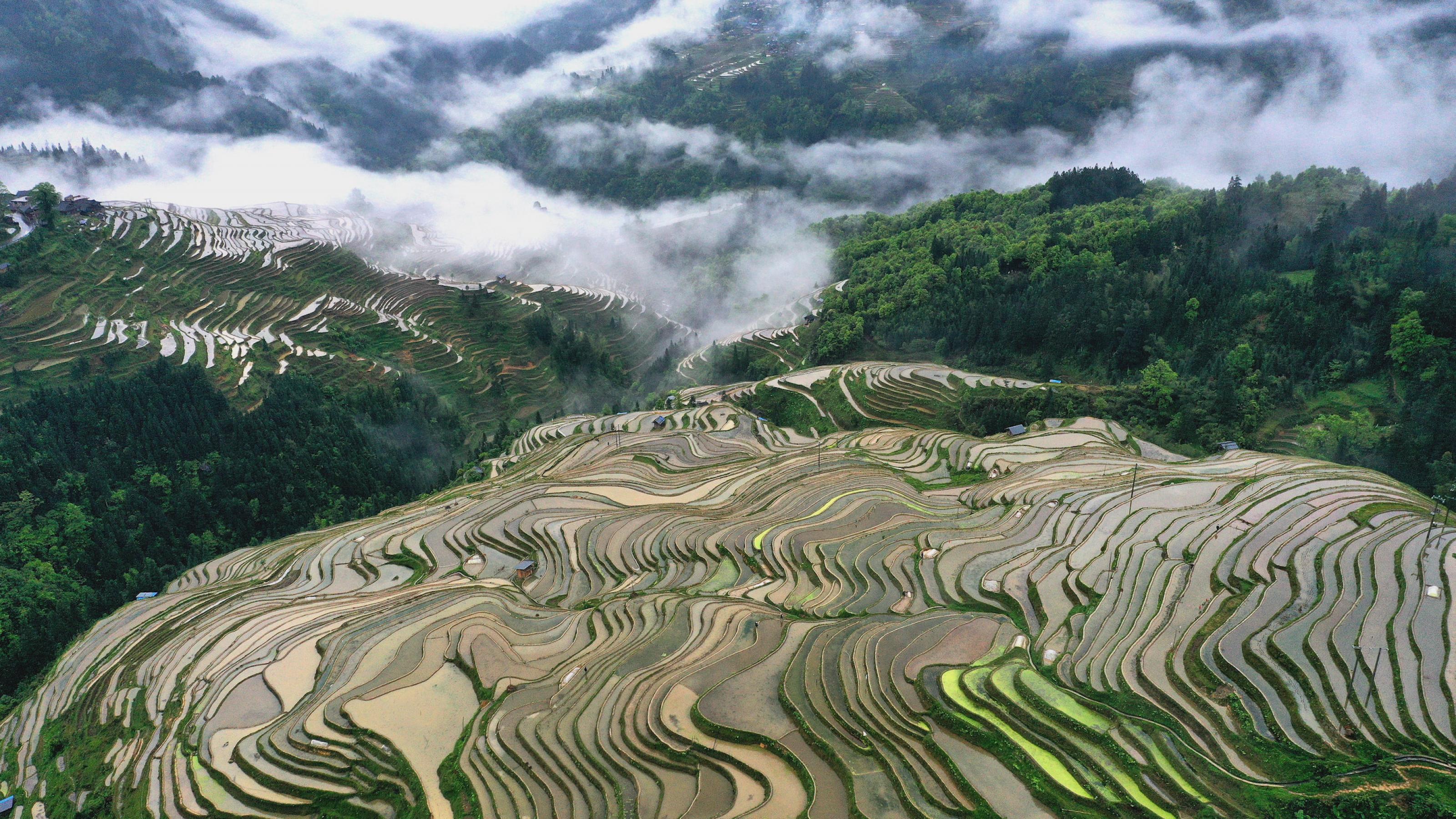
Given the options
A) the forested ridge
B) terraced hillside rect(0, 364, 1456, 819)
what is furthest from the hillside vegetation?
the forested ridge

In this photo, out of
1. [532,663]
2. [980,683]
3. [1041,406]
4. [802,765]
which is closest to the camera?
[802,765]

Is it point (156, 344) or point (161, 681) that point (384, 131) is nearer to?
point (156, 344)

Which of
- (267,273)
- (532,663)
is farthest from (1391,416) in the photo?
(267,273)

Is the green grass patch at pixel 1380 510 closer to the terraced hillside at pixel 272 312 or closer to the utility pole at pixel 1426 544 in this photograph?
the utility pole at pixel 1426 544

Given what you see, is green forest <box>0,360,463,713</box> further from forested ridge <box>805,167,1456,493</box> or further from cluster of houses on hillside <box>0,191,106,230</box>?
forested ridge <box>805,167,1456,493</box>

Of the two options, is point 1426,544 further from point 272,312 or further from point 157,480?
point 272,312

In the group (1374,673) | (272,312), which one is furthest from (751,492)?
(272,312)
